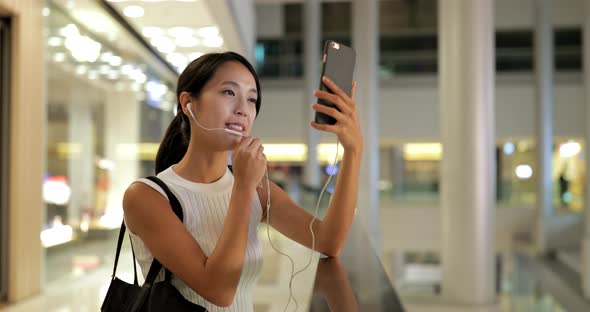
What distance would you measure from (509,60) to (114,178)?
18.4m

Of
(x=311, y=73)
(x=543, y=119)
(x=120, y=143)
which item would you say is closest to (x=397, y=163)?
(x=543, y=119)

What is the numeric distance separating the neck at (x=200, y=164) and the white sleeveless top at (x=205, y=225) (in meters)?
0.03

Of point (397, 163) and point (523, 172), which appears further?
point (397, 163)

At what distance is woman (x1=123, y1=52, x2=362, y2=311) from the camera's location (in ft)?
4.70

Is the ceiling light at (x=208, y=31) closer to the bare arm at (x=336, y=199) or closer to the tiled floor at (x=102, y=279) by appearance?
the tiled floor at (x=102, y=279)

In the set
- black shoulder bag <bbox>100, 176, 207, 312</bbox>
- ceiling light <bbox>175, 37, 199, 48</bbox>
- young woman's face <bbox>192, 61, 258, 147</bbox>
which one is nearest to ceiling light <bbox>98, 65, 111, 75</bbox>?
ceiling light <bbox>175, 37, 199, 48</bbox>

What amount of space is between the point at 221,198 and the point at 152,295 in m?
0.35

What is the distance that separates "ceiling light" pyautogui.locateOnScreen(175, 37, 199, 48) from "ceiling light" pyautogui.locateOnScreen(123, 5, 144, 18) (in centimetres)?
130

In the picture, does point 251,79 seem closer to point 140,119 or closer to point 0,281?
point 0,281

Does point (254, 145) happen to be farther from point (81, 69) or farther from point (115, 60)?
point (115, 60)

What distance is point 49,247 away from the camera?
21.8ft

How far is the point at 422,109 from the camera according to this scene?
22656mm

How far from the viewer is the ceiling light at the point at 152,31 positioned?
8.23 metres

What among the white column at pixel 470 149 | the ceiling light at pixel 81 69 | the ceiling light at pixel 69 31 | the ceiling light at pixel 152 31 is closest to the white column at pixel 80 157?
the ceiling light at pixel 81 69
